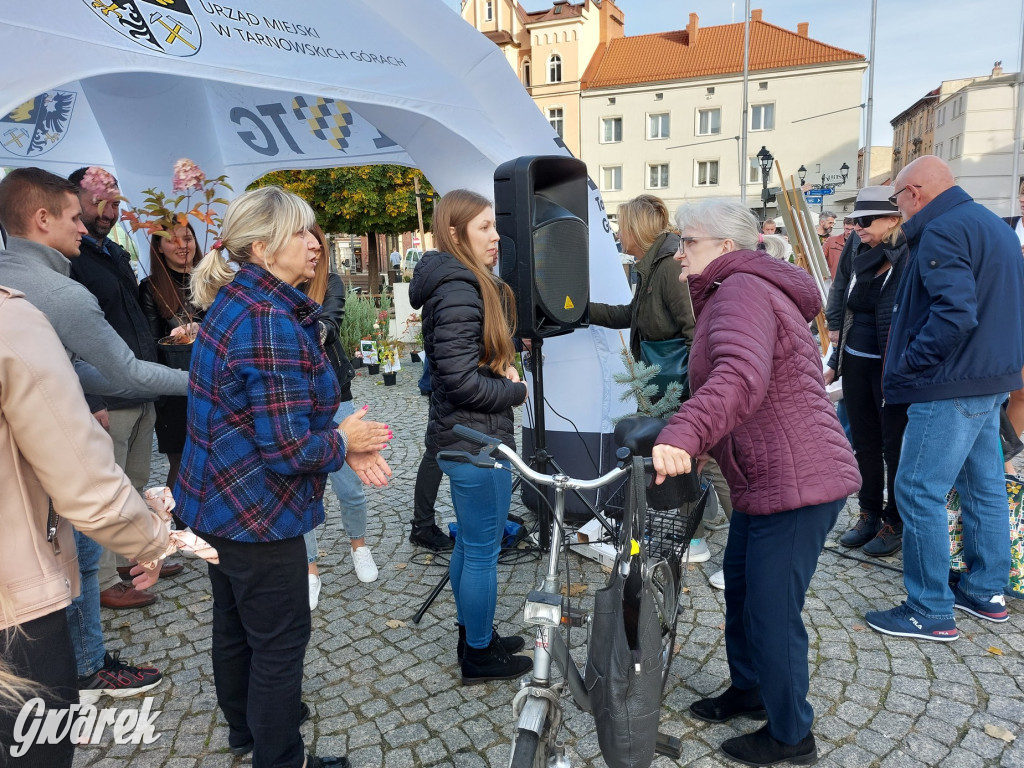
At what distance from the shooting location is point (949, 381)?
3.02m

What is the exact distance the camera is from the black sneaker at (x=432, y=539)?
4.29m

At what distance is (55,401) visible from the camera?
1473mm

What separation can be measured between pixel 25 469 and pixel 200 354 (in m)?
0.57

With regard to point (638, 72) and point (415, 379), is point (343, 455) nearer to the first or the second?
point (415, 379)

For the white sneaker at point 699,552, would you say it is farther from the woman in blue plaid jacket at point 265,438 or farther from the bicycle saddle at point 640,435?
the woman in blue plaid jacket at point 265,438

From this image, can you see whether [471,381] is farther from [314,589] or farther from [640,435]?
[314,589]

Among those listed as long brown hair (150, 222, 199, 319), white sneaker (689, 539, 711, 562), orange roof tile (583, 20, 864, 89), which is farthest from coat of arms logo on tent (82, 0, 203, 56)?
orange roof tile (583, 20, 864, 89)

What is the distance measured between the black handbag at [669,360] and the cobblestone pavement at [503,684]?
1.11 meters

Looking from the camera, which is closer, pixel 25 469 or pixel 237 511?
pixel 25 469

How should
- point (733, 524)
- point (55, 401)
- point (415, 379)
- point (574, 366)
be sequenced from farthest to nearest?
point (415, 379)
point (574, 366)
point (733, 524)
point (55, 401)

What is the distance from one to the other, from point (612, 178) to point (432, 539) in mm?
40795

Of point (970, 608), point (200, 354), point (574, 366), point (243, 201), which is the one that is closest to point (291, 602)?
point (200, 354)

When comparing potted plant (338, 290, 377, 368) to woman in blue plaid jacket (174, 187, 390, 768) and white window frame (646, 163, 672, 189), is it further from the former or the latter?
white window frame (646, 163, 672, 189)

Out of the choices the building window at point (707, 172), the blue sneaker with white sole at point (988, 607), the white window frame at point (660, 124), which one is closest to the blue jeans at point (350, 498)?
the blue sneaker with white sole at point (988, 607)
